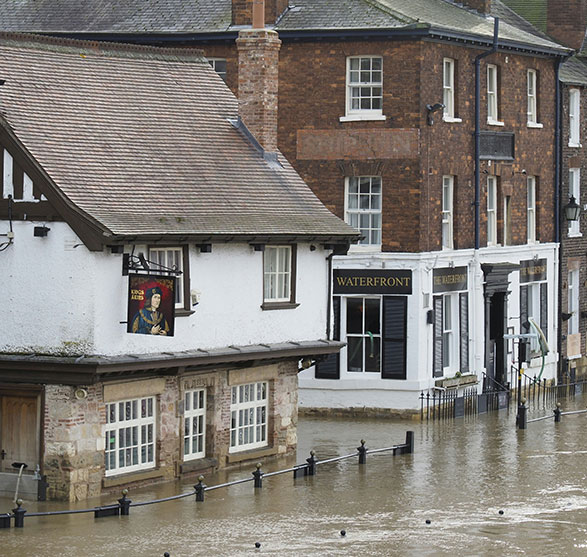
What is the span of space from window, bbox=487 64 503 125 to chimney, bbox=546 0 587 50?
6756 mm

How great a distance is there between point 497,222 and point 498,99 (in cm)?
345

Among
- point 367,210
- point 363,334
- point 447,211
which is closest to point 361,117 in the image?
point 367,210

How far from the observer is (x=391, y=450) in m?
35.7

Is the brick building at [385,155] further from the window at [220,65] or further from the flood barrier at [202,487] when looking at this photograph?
the flood barrier at [202,487]

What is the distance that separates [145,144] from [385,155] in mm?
10984

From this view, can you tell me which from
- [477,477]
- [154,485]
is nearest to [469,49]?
[477,477]

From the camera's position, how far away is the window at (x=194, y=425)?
31969mm

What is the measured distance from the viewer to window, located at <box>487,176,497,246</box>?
46.3m

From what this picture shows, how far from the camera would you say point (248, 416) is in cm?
3375

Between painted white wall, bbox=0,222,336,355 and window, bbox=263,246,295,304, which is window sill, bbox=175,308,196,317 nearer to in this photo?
painted white wall, bbox=0,222,336,355

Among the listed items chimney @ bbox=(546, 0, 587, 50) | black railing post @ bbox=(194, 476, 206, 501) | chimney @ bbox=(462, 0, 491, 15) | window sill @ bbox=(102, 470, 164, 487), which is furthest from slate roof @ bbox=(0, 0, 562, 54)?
black railing post @ bbox=(194, 476, 206, 501)

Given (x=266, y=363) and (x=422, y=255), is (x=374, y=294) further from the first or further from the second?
(x=266, y=363)

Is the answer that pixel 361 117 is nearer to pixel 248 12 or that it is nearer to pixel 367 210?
pixel 367 210

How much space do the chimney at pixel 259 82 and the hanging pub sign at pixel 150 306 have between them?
728 cm
